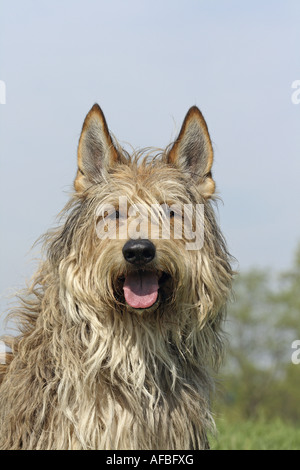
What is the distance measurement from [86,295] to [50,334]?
57cm

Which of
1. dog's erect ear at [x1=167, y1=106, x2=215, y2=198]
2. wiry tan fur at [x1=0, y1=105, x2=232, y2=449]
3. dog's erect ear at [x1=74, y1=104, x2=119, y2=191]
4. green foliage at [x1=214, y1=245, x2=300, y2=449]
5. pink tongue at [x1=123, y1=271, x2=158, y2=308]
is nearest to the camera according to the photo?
pink tongue at [x1=123, y1=271, x2=158, y2=308]

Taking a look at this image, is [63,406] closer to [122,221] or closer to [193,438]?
[193,438]

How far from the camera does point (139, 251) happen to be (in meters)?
4.41

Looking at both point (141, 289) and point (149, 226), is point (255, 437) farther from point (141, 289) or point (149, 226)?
point (149, 226)

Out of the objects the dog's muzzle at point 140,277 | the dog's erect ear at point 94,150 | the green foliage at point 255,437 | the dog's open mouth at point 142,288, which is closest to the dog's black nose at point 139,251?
the dog's muzzle at point 140,277

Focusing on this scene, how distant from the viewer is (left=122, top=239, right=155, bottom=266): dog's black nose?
4410 millimetres

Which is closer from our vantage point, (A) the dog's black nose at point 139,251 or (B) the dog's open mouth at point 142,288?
(A) the dog's black nose at point 139,251

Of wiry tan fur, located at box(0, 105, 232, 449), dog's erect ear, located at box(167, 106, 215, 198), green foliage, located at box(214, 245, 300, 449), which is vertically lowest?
green foliage, located at box(214, 245, 300, 449)

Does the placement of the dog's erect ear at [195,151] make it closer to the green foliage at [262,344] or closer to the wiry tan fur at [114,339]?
the wiry tan fur at [114,339]

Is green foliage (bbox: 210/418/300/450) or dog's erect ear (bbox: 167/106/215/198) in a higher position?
dog's erect ear (bbox: 167/106/215/198)

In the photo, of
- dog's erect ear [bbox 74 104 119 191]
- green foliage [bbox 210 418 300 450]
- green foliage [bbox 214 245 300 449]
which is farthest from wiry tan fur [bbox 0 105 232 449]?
green foliage [bbox 214 245 300 449]

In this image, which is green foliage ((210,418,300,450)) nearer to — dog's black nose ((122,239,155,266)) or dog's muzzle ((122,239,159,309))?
dog's muzzle ((122,239,159,309))

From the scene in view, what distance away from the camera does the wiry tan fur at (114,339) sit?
184 inches

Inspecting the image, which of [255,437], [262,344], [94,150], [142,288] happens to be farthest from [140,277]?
[262,344]
